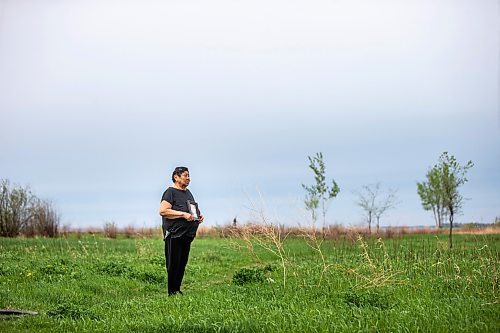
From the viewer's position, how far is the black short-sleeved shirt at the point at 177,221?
11172 millimetres

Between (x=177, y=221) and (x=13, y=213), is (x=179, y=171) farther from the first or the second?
(x=13, y=213)

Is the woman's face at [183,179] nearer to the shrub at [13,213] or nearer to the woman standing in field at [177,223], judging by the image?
the woman standing in field at [177,223]

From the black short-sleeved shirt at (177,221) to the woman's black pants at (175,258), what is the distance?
12cm

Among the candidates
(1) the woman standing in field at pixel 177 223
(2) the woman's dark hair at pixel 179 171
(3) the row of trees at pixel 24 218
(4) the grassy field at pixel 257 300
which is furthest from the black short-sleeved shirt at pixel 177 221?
(3) the row of trees at pixel 24 218

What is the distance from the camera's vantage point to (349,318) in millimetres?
8023

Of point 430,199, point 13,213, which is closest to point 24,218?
point 13,213

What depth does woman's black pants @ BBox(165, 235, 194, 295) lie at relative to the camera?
11203 mm

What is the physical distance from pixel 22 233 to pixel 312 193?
1872 cm

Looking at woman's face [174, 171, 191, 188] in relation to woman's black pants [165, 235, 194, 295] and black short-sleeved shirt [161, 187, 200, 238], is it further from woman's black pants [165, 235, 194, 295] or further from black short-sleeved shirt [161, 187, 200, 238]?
woman's black pants [165, 235, 194, 295]

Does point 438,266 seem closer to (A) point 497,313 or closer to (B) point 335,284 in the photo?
(B) point 335,284

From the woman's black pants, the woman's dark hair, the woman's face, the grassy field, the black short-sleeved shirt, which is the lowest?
the grassy field

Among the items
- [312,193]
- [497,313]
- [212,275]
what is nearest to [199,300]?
[497,313]

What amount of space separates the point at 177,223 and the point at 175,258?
66 centimetres

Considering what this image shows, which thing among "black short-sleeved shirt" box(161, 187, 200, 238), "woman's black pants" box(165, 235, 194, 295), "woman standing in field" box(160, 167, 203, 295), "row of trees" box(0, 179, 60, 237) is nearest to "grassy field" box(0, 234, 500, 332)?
"woman's black pants" box(165, 235, 194, 295)
